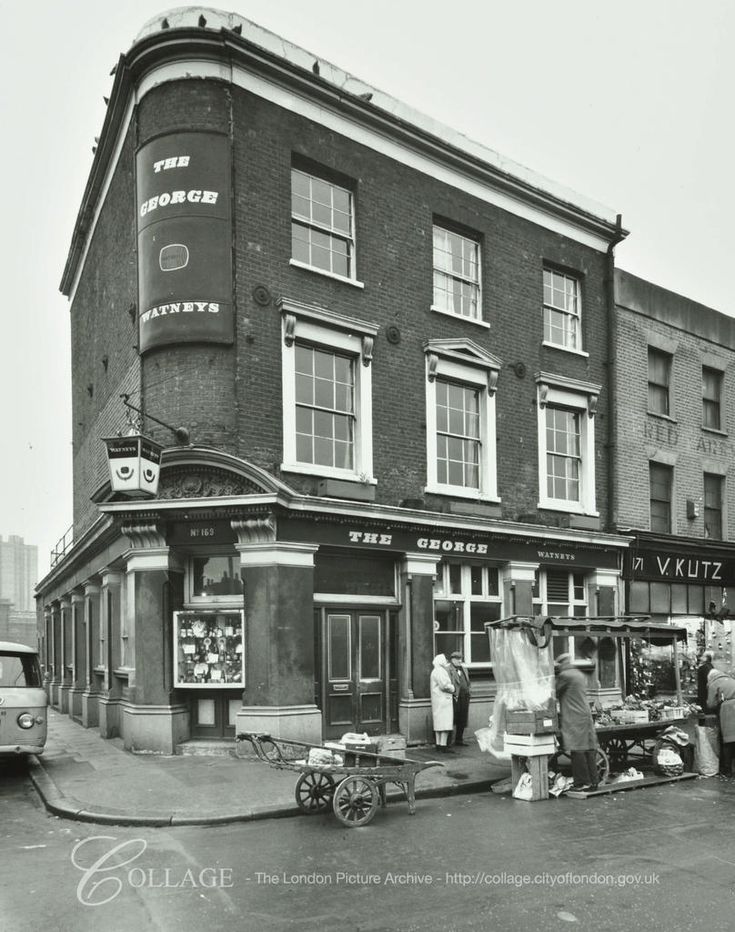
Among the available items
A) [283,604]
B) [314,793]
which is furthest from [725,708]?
[283,604]

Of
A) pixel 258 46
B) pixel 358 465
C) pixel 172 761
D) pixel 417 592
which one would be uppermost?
pixel 258 46

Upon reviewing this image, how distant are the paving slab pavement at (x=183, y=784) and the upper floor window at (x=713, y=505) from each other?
10.8 metres

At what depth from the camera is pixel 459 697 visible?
15289 millimetres

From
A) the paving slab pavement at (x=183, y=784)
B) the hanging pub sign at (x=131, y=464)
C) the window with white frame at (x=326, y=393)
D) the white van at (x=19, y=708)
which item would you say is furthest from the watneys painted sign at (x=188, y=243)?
the paving slab pavement at (x=183, y=784)

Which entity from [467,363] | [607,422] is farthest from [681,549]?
[467,363]

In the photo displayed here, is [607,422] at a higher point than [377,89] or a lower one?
lower

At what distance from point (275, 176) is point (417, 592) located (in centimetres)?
758

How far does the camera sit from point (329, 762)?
33.1 feet

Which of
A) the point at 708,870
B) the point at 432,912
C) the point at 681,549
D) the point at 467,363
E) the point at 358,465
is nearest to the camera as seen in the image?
the point at 432,912

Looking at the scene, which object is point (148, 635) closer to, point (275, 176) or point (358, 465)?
point (358, 465)

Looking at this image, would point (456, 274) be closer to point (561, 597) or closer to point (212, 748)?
point (561, 597)

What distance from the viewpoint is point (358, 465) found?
15.7 metres

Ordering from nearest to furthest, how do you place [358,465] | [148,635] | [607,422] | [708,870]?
1. [708,870]
2. [148,635]
3. [358,465]
4. [607,422]

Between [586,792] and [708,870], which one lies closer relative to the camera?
[708,870]
